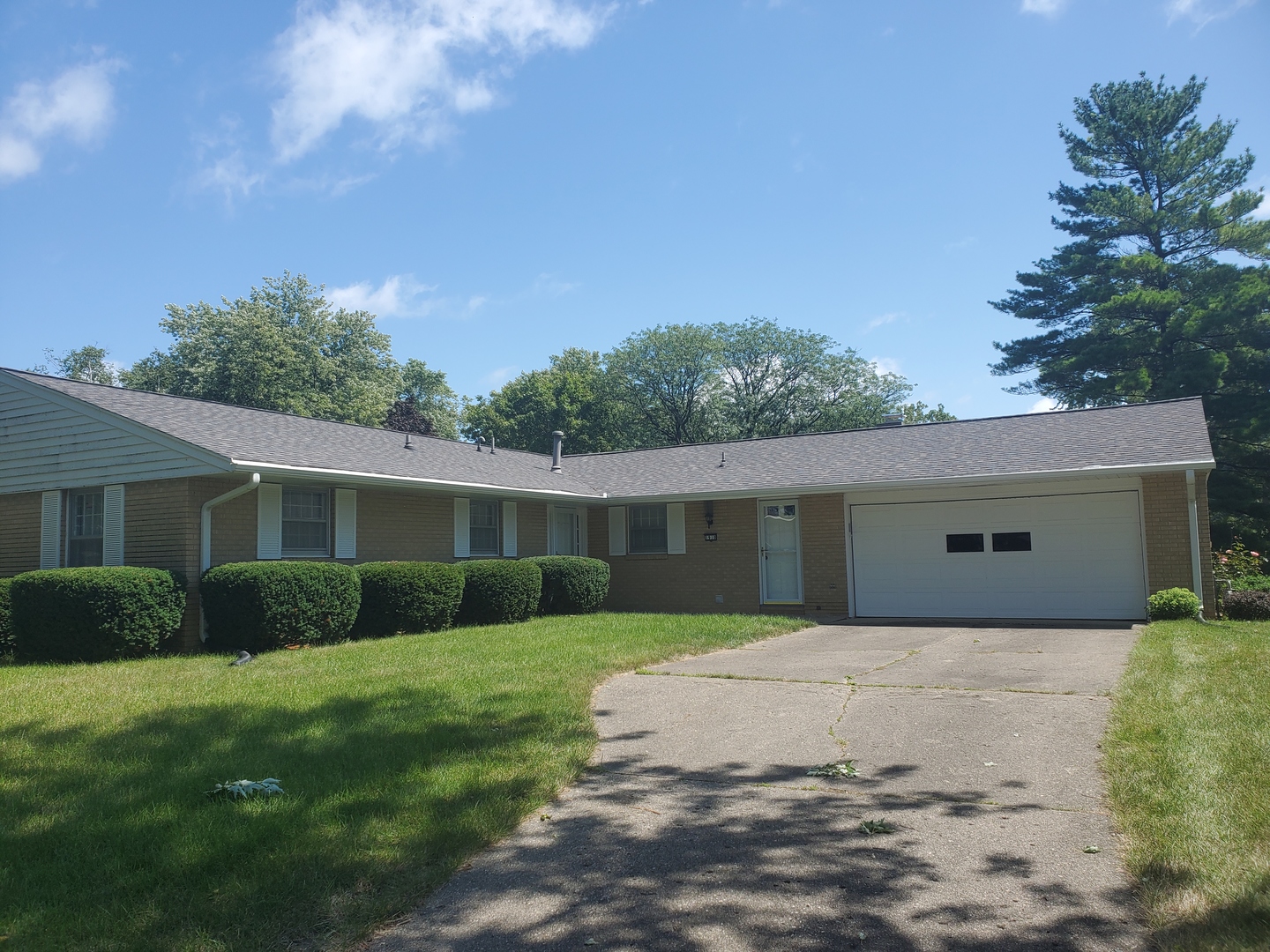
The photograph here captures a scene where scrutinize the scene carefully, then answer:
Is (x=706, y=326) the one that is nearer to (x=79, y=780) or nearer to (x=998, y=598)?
(x=998, y=598)

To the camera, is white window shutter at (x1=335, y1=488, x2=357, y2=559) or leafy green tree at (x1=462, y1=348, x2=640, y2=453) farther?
leafy green tree at (x1=462, y1=348, x2=640, y2=453)

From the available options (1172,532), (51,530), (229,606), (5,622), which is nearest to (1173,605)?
(1172,532)

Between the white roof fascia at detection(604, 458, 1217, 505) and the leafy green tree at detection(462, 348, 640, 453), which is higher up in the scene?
the leafy green tree at detection(462, 348, 640, 453)

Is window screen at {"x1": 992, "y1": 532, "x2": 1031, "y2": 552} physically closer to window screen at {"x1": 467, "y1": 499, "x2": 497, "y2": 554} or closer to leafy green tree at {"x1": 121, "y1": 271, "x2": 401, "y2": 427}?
window screen at {"x1": 467, "y1": 499, "x2": 497, "y2": 554}

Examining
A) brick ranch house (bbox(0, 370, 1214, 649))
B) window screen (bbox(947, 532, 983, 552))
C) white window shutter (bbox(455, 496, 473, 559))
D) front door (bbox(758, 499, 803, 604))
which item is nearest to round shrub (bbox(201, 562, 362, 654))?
brick ranch house (bbox(0, 370, 1214, 649))

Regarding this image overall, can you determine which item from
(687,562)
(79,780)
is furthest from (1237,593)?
(79,780)

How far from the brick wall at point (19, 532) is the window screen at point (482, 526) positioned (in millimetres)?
7293

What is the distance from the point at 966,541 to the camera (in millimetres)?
16391

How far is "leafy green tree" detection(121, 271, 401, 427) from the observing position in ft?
126

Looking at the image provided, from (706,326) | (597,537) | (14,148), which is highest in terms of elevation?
(706,326)

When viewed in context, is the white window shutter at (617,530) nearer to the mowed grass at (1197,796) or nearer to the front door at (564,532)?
the front door at (564,532)

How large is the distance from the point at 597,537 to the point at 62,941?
1733 centimetres

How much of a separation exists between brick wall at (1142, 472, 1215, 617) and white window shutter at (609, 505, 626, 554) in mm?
10386

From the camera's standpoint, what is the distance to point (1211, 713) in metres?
6.74
